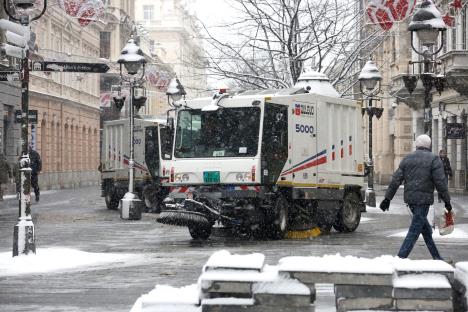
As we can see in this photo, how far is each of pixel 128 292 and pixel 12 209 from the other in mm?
20585

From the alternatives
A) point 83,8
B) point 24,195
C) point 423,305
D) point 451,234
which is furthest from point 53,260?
point 83,8

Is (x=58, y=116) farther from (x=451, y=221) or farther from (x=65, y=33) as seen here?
(x=451, y=221)

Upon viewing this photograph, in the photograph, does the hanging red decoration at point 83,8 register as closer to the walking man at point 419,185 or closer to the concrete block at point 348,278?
the walking man at point 419,185

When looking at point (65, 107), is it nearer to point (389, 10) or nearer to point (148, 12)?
point (389, 10)

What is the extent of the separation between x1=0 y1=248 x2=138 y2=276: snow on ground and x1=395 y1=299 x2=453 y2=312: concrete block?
7.22 m

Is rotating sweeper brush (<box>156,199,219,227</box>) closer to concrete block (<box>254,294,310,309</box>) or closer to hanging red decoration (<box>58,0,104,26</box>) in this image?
hanging red decoration (<box>58,0,104,26</box>)

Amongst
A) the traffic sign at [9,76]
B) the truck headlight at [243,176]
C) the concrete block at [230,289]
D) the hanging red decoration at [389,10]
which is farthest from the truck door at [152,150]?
the concrete block at [230,289]

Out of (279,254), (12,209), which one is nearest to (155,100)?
(12,209)

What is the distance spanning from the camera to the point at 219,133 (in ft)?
61.8

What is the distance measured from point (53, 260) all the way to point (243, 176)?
4.90m

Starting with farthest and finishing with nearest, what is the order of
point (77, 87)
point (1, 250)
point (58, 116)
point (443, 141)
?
point (77, 87), point (58, 116), point (443, 141), point (1, 250)

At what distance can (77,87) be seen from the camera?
206ft

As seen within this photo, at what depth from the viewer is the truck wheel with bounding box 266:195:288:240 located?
61.8ft

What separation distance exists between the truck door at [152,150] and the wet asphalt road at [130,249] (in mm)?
1867
